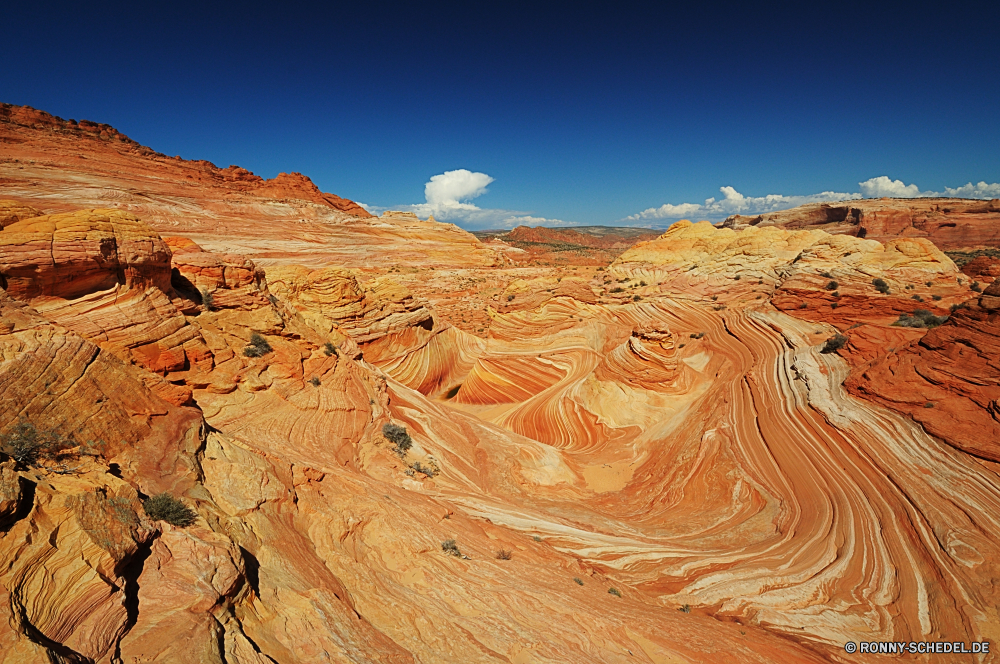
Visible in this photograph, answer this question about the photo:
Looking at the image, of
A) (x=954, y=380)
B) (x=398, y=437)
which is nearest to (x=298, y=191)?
(x=398, y=437)

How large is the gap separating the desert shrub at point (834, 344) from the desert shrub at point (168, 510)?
18.2m

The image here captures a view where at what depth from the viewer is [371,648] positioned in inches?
161

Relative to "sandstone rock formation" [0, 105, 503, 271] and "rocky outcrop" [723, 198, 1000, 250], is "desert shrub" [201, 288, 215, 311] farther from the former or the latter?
"rocky outcrop" [723, 198, 1000, 250]

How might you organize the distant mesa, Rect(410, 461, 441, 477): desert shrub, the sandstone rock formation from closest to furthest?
Rect(410, 461, 441, 477): desert shrub < the sandstone rock formation < the distant mesa

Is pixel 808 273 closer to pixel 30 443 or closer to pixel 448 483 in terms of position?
pixel 448 483

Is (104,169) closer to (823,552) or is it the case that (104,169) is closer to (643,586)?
(643,586)

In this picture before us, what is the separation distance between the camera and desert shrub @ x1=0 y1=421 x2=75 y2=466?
13.1 ft

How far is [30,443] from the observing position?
4.23 m

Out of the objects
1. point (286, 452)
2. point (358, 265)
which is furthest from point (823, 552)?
point (358, 265)

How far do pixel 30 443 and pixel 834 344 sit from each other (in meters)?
19.6

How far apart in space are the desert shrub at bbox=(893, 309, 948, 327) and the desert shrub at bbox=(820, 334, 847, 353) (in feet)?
10.2

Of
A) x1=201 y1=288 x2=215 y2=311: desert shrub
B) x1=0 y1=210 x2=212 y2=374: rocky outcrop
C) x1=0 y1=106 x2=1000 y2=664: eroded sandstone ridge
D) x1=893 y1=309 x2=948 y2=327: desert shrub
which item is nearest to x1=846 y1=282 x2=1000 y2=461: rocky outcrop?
x1=0 y1=106 x2=1000 y2=664: eroded sandstone ridge

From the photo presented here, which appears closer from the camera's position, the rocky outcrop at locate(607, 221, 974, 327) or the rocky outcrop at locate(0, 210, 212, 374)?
the rocky outcrop at locate(0, 210, 212, 374)

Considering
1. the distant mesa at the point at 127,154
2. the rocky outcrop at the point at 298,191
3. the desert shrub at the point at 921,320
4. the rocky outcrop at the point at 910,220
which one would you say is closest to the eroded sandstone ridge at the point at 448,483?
the desert shrub at the point at 921,320
